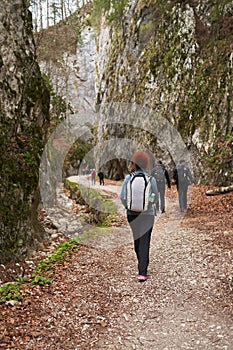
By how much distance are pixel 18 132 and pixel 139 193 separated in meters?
3.52

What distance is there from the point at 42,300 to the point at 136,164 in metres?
2.46

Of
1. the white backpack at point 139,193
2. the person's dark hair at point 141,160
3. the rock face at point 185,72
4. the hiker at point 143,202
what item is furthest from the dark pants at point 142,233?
the rock face at point 185,72

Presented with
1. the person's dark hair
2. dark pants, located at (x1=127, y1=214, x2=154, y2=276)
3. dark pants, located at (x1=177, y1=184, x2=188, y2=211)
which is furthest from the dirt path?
dark pants, located at (x1=177, y1=184, x2=188, y2=211)

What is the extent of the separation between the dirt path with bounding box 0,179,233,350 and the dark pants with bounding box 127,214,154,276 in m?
0.31

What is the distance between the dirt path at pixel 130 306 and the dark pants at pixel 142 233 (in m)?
0.31

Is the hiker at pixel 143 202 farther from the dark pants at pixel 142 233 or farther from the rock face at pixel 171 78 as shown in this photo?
the rock face at pixel 171 78

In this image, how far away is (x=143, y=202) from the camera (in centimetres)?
509

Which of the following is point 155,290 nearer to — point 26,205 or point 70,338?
point 70,338

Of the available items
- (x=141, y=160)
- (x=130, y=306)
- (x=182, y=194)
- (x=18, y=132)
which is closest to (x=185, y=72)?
(x=182, y=194)

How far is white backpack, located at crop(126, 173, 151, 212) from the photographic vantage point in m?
5.08

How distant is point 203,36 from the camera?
19156mm

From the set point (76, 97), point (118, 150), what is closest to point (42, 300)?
point (118, 150)

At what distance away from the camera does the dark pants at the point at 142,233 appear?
17.3ft

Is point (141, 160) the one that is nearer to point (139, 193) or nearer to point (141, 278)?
point (139, 193)
